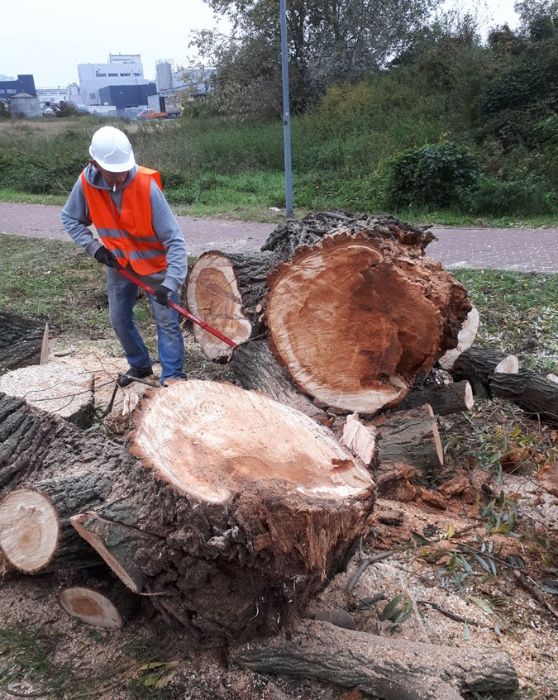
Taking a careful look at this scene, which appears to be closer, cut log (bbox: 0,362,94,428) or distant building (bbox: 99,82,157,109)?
cut log (bbox: 0,362,94,428)

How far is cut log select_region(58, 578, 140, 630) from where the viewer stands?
2.12 meters

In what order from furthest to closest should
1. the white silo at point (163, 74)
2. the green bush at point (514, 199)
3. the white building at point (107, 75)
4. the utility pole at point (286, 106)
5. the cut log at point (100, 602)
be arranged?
the white building at point (107, 75) < the white silo at point (163, 74) < the green bush at point (514, 199) < the utility pole at point (286, 106) < the cut log at point (100, 602)

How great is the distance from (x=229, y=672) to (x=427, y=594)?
866mm

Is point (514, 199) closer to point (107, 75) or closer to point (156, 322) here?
point (156, 322)

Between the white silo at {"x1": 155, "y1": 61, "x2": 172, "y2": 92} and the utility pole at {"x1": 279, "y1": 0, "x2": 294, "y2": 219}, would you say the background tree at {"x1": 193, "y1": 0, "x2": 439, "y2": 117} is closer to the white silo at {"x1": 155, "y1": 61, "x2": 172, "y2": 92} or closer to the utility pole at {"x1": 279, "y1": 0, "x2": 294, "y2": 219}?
the utility pole at {"x1": 279, "y1": 0, "x2": 294, "y2": 219}

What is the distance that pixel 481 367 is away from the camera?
3.86 metres

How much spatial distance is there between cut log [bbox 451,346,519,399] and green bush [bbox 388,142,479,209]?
722 centimetres

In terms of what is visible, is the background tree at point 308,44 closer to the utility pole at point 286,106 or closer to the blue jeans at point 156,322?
the utility pole at point 286,106

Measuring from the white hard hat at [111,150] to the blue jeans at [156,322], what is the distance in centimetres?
73

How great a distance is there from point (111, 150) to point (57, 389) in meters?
1.40

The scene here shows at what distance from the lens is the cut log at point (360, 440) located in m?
2.57

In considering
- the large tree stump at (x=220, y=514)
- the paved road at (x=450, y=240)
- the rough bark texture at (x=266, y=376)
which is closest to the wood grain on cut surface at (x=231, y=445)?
the large tree stump at (x=220, y=514)

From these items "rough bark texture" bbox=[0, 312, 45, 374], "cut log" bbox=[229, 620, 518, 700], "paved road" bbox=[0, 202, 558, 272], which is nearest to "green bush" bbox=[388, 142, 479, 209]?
"paved road" bbox=[0, 202, 558, 272]

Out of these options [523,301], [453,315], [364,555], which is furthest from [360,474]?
[523,301]
